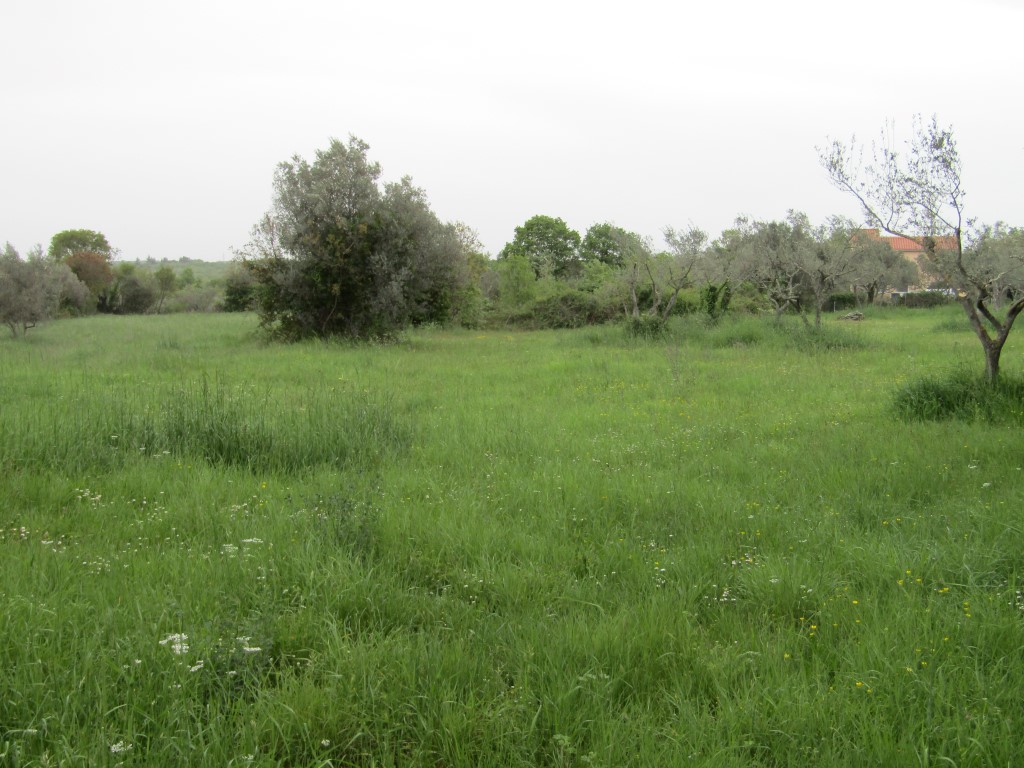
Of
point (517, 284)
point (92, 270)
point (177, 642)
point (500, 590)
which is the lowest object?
point (500, 590)

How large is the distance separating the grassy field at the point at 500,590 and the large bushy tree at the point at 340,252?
532 inches

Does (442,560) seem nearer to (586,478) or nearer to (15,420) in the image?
(586,478)

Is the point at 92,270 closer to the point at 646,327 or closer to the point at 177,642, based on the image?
the point at 646,327

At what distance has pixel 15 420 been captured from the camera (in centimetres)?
664

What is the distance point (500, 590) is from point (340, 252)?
60.2ft

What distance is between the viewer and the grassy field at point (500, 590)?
102 inches

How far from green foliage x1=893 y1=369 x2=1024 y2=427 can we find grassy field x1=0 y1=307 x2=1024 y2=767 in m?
0.46

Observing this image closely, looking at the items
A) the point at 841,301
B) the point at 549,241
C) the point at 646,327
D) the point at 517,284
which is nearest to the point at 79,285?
the point at 517,284

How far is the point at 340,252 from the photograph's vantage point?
67.6 ft

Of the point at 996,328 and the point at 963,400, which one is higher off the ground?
the point at 996,328

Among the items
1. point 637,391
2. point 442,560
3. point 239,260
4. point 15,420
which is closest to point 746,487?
point 442,560

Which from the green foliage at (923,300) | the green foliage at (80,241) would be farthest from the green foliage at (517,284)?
the green foliage at (80,241)

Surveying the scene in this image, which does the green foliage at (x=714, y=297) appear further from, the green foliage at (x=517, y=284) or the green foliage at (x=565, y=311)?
the green foliage at (x=517, y=284)

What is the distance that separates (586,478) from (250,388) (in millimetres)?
6342
